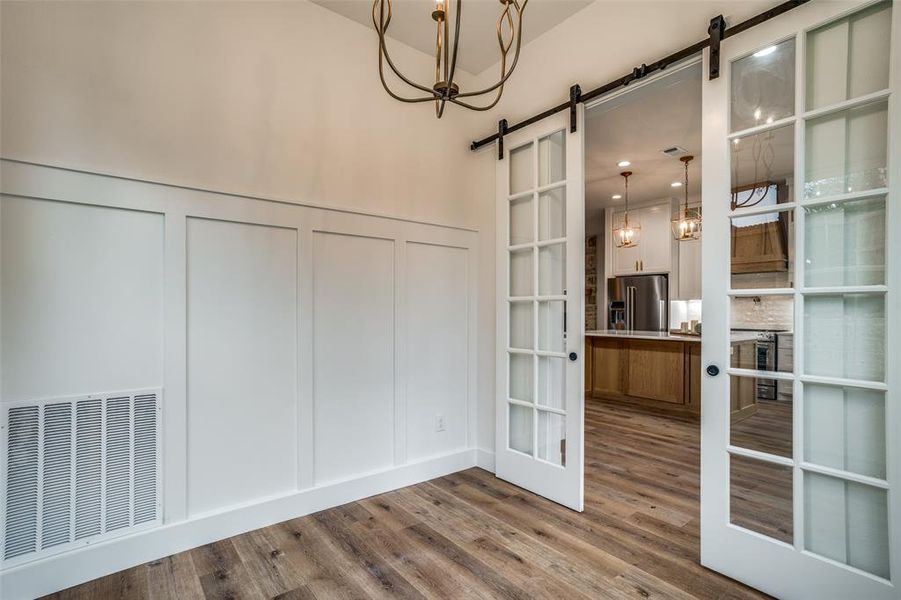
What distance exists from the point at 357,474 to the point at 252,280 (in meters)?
1.34

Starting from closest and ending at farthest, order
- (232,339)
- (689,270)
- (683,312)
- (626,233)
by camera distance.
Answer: (232,339)
(626,233)
(689,270)
(683,312)

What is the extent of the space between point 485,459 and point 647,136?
3464 mm

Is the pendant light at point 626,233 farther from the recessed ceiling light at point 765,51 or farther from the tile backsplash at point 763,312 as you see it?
the tile backsplash at point 763,312

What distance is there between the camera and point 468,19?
2.71 meters

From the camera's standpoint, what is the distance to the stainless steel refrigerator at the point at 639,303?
669 centimetres

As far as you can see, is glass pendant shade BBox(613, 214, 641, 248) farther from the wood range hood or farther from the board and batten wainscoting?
the wood range hood

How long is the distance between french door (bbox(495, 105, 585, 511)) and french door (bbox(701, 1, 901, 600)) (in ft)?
2.40

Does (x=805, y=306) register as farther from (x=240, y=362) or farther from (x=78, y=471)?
(x=78, y=471)

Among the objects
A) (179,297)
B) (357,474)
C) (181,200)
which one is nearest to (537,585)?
(357,474)

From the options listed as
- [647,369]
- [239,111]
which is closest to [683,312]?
[647,369]

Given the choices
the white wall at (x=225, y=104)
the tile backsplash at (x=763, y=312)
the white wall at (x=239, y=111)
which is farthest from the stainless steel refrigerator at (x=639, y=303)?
the white wall at (x=225, y=104)

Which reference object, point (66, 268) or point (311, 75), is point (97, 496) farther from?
point (311, 75)

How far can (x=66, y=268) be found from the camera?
6.11ft

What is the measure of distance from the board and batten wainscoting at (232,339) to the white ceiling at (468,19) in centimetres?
125
